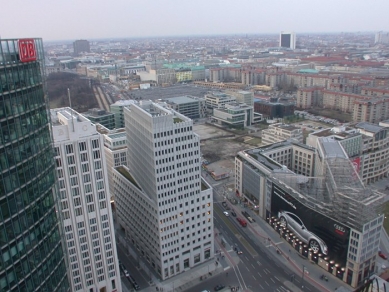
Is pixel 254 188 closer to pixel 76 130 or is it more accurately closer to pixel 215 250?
pixel 215 250

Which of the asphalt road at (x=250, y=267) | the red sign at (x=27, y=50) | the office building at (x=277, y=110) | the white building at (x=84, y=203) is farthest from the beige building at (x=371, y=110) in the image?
the red sign at (x=27, y=50)

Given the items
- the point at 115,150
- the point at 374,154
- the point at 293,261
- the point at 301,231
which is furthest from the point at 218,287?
the point at 374,154

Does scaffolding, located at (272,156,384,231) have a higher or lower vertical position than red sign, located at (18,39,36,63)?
lower

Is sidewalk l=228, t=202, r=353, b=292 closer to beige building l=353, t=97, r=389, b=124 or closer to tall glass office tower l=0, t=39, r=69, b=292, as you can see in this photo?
tall glass office tower l=0, t=39, r=69, b=292

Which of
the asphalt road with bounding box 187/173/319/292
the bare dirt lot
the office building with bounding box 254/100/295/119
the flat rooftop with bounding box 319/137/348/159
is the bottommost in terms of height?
the asphalt road with bounding box 187/173/319/292

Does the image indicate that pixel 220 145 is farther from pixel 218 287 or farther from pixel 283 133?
pixel 218 287

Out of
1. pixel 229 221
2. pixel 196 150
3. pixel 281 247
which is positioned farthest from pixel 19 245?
pixel 229 221

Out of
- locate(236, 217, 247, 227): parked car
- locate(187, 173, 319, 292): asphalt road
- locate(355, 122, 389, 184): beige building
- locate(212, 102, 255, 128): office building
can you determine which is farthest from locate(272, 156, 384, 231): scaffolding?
locate(212, 102, 255, 128): office building
